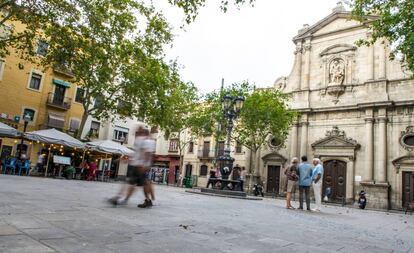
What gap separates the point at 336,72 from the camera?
2923cm

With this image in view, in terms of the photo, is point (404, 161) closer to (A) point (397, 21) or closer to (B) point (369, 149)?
(B) point (369, 149)

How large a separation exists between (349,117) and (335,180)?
5.45 m

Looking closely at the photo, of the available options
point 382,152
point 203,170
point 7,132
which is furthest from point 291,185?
point 203,170

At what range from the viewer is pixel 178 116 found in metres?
33.0

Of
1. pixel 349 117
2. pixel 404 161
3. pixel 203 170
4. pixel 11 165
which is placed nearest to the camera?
pixel 11 165

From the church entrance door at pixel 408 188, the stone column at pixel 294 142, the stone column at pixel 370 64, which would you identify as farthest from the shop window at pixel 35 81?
the church entrance door at pixel 408 188

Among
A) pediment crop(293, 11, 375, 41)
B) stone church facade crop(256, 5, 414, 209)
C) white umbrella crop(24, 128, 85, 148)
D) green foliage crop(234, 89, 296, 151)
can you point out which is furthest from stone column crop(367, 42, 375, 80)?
white umbrella crop(24, 128, 85, 148)

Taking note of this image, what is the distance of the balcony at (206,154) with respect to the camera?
3972 cm

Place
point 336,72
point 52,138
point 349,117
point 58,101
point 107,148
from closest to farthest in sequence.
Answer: point 52,138
point 107,148
point 349,117
point 336,72
point 58,101

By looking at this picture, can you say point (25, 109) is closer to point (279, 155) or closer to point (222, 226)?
point (279, 155)

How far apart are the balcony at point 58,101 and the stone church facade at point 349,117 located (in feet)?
62.2

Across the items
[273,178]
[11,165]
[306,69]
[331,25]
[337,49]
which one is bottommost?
[11,165]

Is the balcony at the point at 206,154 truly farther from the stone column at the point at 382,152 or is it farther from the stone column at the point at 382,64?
the stone column at the point at 382,64

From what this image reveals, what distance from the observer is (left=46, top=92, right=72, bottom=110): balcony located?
2873cm
